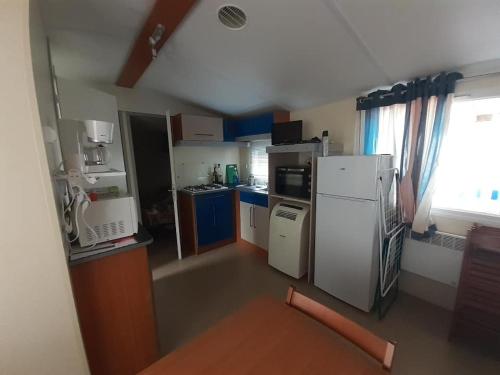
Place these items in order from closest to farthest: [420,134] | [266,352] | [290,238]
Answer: [266,352], [420,134], [290,238]

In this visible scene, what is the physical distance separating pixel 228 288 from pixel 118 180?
1.76 metres

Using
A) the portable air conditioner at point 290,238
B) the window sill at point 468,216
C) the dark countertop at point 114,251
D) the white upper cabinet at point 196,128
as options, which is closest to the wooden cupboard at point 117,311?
the dark countertop at point 114,251

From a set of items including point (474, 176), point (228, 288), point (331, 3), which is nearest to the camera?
point (331, 3)

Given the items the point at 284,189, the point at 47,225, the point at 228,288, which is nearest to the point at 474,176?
the point at 284,189

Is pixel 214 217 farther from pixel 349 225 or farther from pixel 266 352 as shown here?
pixel 266 352

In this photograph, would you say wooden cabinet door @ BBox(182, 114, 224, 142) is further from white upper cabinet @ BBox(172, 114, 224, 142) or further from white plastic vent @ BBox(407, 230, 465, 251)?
white plastic vent @ BBox(407, 230, 465, 251)

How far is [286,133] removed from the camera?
2.60m

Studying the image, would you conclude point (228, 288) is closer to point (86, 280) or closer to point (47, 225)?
point (86, 280)

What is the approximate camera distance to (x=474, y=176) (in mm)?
1764

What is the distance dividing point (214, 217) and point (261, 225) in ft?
2.32

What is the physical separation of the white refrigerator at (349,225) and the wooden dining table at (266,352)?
112cm

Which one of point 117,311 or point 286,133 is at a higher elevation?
point 286,133

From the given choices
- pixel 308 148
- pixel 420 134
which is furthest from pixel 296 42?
pixel 420 134

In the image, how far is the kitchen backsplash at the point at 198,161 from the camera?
336cm
